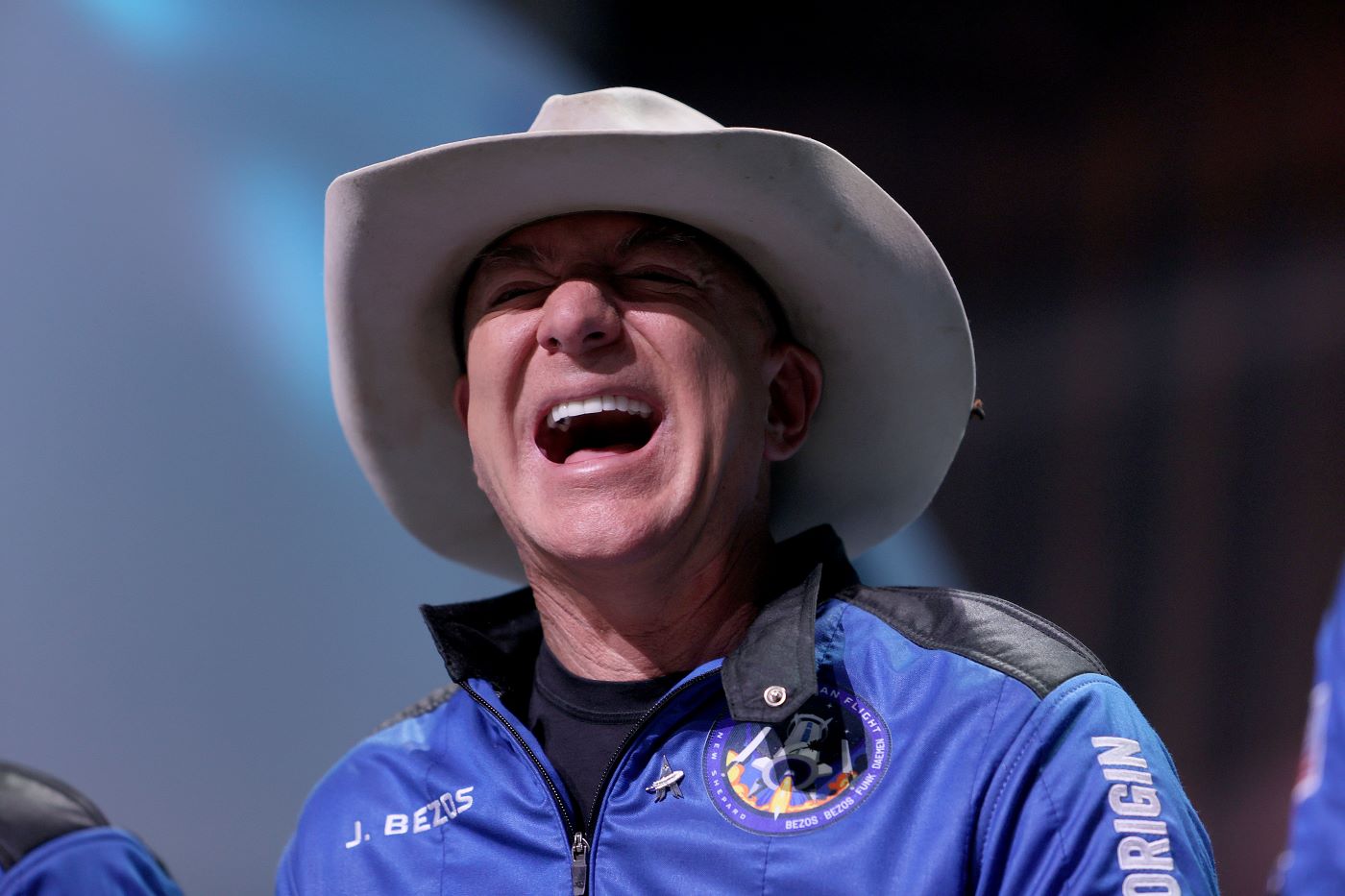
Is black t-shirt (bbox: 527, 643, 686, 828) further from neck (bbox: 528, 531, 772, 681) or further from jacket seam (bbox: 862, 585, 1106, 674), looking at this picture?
jacket seam (bbox: 862, 585, 1106, 674)

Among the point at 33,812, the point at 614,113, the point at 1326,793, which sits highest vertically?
the point at 614,113

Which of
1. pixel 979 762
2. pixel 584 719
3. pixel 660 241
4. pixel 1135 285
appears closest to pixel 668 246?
pixel 660 241

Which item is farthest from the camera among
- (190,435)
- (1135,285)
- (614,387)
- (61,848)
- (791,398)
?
(1135,285)

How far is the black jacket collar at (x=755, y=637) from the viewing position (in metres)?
1.30

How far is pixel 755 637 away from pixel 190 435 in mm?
1123

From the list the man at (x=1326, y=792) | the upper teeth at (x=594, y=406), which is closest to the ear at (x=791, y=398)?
the upper teeth at (x=594, y=406)

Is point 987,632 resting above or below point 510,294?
below

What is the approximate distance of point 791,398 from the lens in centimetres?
166

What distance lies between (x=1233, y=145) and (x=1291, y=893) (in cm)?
193

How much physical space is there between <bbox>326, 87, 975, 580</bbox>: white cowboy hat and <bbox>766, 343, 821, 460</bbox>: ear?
0.10ft

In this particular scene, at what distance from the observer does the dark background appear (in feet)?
7.11

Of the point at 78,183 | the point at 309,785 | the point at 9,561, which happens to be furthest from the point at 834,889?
the point at 78,183

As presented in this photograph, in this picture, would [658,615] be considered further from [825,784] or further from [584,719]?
[825,784]

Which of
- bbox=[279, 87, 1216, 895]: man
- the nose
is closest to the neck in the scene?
bbox=[279, 87, 1216, 895]: man
